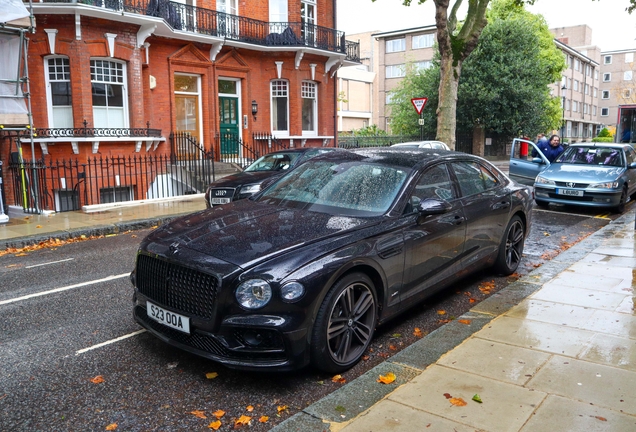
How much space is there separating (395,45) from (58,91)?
50.3 meters

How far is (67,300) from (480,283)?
4.89 metres

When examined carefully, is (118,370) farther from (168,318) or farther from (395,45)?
(395,45)

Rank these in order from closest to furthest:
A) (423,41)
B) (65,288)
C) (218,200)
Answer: (65,288) < (218,200) < (423,41)

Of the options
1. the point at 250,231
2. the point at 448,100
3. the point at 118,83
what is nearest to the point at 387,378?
the point at 250,231

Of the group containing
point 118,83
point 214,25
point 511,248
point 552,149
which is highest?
point 214,25

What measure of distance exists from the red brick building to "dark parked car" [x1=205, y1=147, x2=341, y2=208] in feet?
16.0

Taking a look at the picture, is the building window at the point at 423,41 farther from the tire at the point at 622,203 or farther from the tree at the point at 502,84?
the tire at the point at 622,203

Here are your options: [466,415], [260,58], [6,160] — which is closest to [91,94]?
[6,160]

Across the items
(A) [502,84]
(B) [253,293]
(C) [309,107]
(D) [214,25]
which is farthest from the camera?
(A) [502,84]

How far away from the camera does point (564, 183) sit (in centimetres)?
1229

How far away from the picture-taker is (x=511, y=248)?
6832 mm

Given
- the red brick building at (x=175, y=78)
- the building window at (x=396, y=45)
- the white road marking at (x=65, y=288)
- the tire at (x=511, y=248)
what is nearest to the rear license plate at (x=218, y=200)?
the white road marking at (x=65, y=288)

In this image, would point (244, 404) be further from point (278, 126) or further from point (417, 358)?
point (278, 126)

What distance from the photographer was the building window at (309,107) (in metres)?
23.0
